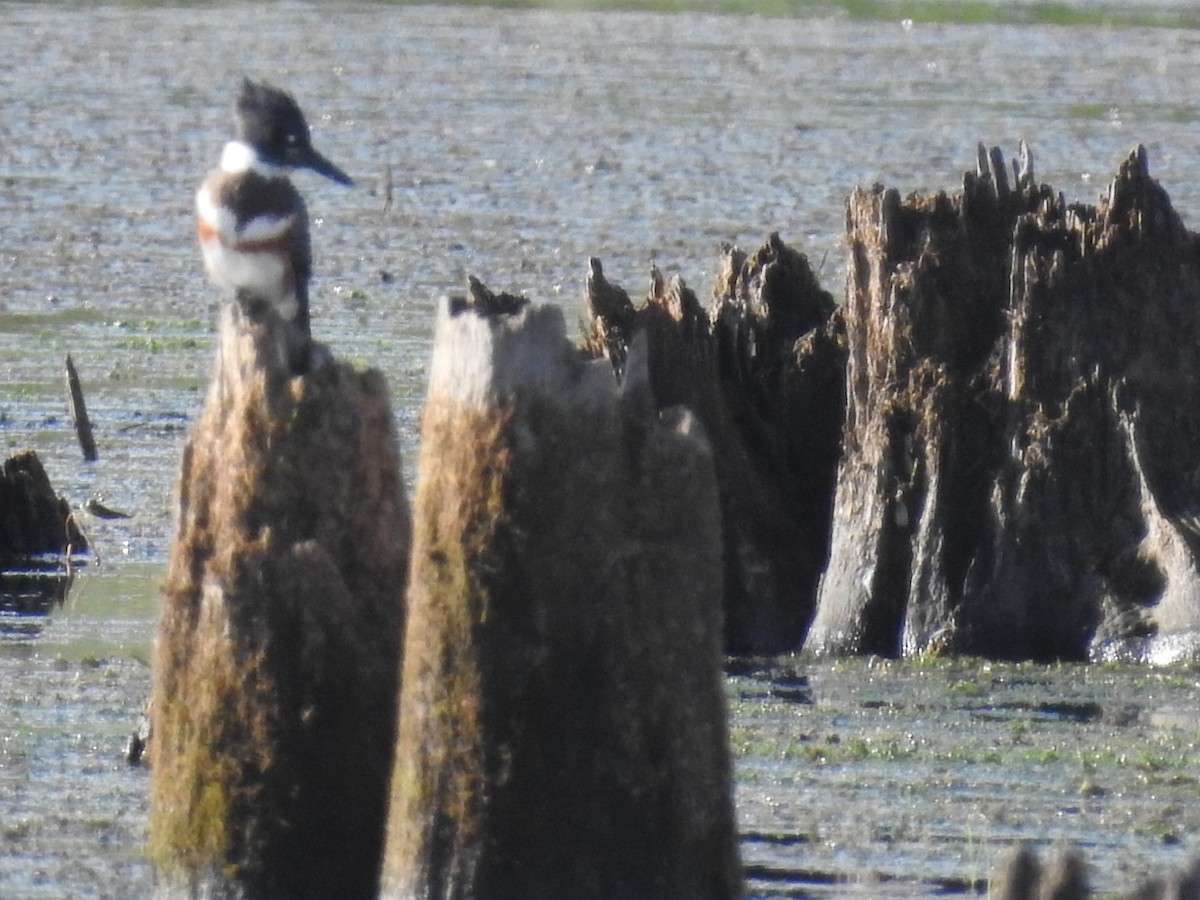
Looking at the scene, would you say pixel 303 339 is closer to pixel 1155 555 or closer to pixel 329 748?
pixel 329 748

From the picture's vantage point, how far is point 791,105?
18484mm

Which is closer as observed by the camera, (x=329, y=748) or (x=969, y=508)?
(x=329, y=748)

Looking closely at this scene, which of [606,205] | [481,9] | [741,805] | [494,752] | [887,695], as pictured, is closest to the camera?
[494,752]

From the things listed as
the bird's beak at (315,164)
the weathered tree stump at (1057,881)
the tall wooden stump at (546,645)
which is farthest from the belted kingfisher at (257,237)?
the weathered tree stump at (1057,881)

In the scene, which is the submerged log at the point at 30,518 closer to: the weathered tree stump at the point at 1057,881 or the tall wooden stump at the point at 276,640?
the tall wooden stump at the point at 276,640

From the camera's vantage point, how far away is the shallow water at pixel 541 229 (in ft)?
19.5

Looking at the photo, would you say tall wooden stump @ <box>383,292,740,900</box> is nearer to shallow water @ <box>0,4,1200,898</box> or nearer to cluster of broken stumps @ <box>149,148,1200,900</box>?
cluster of broken stumps @ <box>149,148,1200,900</box>

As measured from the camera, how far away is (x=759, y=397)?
797 cm

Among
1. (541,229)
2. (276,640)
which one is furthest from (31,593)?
(541,229)

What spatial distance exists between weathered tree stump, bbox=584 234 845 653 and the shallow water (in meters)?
0.47

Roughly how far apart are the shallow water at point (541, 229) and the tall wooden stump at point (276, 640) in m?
0.53

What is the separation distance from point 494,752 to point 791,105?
Result: 46.5 feet

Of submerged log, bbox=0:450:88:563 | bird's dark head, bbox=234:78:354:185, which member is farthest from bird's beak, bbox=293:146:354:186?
submerged log, bbox=0:450:88:563

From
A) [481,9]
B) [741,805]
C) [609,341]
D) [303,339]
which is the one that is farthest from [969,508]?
[481,9]
